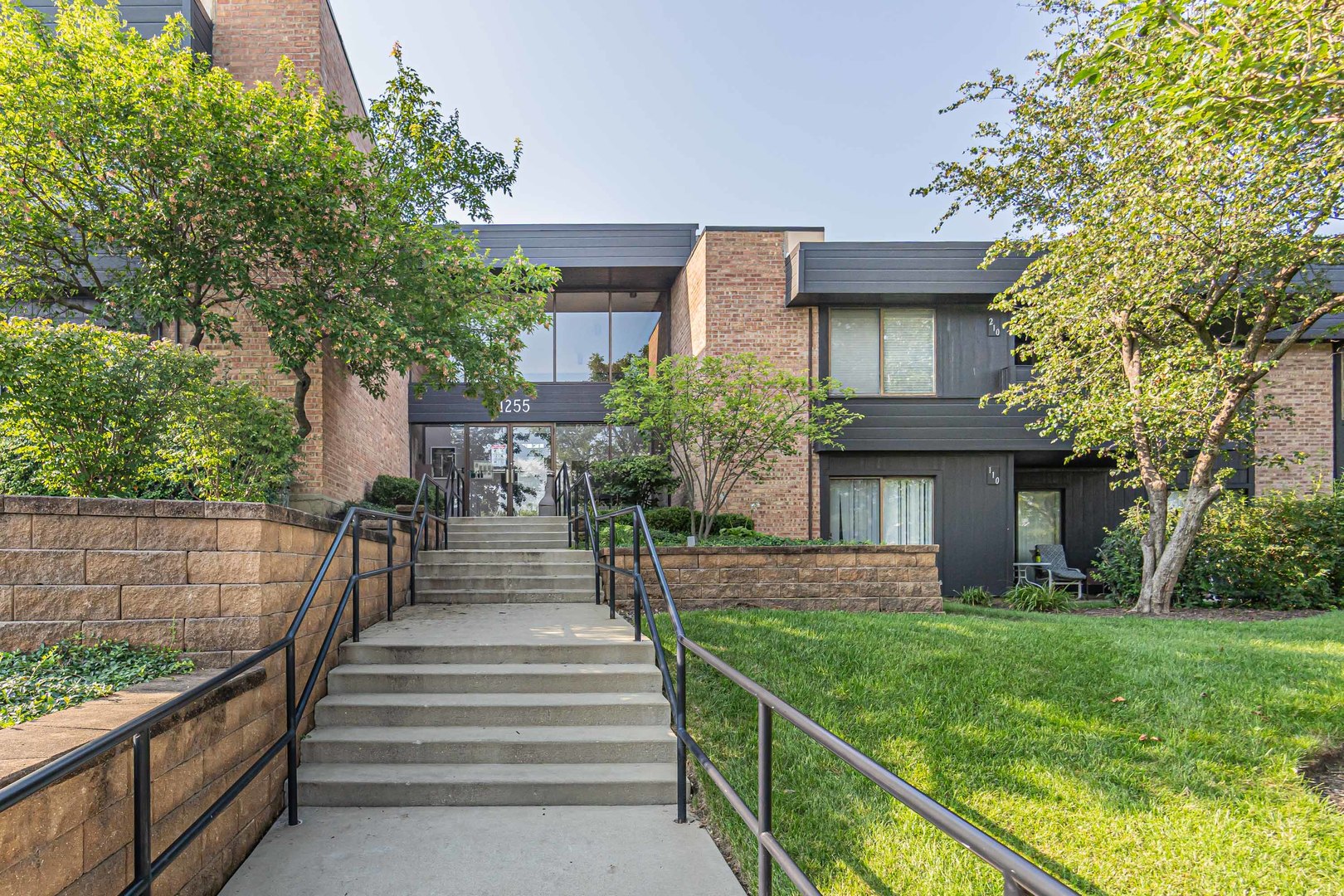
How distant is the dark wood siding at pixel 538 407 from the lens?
48.8 feet

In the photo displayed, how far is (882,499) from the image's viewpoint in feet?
41.1

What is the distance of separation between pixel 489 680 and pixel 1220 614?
9.29 metres

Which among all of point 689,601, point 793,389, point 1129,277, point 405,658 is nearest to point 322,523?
point 405,658

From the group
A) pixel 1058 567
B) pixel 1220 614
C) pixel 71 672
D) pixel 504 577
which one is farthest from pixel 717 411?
pixel 71 672

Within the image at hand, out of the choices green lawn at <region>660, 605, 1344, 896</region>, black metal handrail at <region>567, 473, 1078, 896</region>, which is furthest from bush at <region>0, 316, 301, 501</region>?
green lawn at <region>660, 605, 1344, 896</region>

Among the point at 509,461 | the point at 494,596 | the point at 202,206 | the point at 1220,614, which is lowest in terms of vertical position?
the point at 1220,614

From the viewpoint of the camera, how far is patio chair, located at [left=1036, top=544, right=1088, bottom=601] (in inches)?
507

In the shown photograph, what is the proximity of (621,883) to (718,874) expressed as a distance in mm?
403

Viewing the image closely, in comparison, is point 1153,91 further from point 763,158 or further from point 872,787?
point 763,158

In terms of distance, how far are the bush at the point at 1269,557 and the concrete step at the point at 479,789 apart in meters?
9.60

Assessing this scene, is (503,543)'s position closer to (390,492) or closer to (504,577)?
(504,577)

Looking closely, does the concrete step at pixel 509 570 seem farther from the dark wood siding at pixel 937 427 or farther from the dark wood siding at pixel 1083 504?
the dark wood siding at pixel 1083 504

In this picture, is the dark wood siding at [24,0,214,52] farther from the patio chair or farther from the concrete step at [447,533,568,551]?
the patio chair

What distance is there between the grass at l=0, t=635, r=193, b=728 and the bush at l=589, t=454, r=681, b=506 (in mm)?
9154
